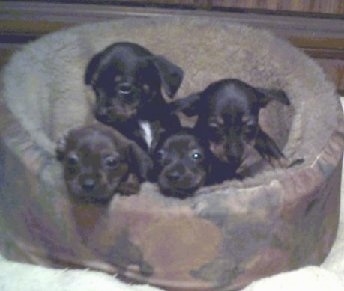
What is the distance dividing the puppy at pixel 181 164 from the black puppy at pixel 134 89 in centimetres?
10

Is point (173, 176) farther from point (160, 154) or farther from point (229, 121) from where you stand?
point (229, 121)

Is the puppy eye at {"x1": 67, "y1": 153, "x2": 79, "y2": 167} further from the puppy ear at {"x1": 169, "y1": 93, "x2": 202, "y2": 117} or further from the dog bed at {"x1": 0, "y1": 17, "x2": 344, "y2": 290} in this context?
the puppy ear at {"x1": 169, "y1": 93, "x2": 202, "y2": 117}

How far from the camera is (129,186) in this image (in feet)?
5.18

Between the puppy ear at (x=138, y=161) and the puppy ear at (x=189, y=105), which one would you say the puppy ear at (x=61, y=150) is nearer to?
the puppy ear at (x=138, y=161)

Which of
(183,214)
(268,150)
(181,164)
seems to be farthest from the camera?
(268,150)

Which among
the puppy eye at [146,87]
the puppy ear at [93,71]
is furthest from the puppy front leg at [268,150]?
the puppy ear at [93,71]

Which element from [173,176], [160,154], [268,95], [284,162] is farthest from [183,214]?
[268,95]

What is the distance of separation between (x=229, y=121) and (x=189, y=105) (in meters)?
0.14

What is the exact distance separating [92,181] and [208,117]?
0.35 meters

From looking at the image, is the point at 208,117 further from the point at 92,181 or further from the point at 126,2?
the point at 126,2

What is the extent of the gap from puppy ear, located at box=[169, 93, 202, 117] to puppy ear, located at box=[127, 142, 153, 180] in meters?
0.23

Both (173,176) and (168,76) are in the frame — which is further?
(168,76)

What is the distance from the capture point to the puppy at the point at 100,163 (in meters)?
1.53

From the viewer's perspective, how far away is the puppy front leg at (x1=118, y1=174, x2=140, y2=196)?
1.55m
